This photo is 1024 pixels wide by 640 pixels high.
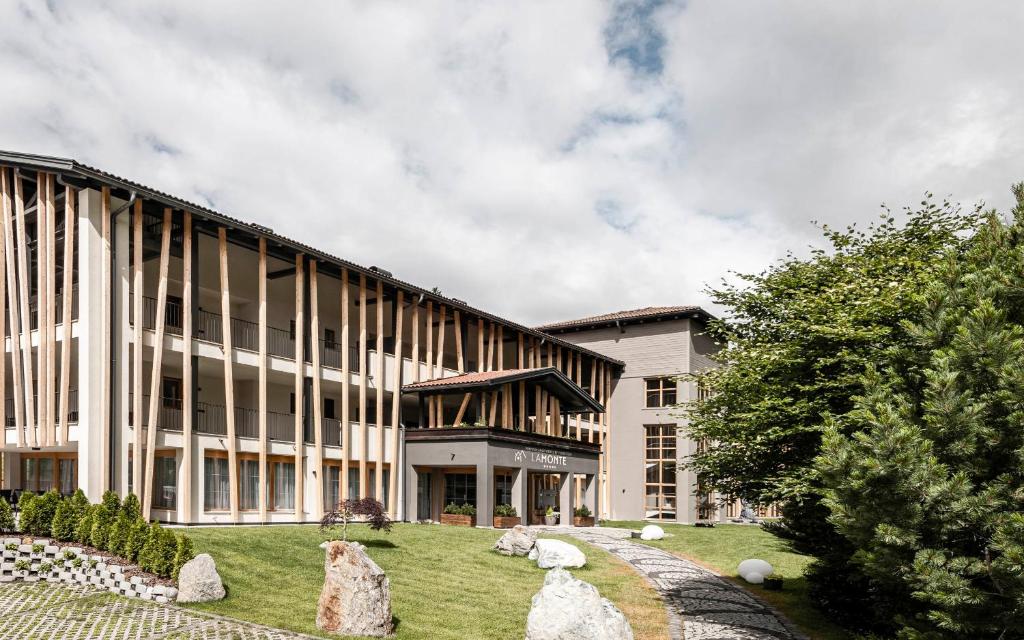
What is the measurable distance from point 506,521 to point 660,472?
16412 mm

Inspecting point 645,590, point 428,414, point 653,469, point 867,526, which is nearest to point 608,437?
point 653,469

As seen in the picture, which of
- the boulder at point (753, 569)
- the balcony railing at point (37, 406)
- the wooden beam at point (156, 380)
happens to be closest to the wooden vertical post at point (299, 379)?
the wooden beam at point (156, 380)

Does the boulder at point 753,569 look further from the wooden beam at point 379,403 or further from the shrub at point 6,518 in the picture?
the shrub at point 6,518

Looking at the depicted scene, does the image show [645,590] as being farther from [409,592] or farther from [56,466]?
[56,466]

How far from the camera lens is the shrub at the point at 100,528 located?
16.5 m

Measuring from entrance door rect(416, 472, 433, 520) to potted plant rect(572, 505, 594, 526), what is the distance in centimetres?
742

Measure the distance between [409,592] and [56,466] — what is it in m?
16.0

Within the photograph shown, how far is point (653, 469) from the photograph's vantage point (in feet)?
146

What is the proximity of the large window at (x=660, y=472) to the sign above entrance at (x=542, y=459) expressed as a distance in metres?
11.2

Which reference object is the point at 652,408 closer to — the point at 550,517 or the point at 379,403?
the point at 550,517

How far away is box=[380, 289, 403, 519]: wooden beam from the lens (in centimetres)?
2988

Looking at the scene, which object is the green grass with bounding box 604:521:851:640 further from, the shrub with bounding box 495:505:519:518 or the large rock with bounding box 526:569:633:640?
the shrub with bounding box 495:505:519:518

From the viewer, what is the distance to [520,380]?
106 ft

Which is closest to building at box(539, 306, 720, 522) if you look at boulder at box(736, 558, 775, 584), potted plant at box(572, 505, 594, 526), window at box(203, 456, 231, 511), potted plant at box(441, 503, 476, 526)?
potted plant at box(572, 505, 594, 526)
